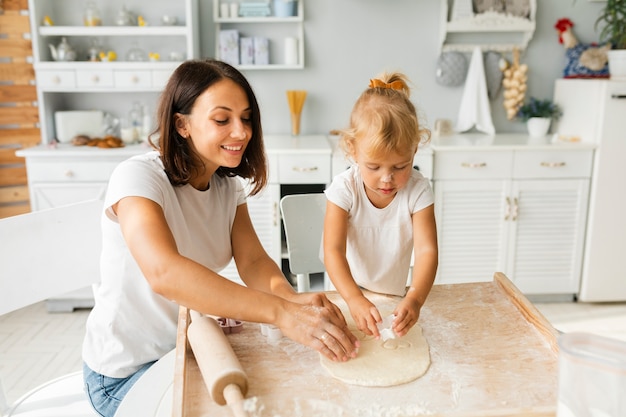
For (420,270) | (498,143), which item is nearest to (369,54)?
(498,143)

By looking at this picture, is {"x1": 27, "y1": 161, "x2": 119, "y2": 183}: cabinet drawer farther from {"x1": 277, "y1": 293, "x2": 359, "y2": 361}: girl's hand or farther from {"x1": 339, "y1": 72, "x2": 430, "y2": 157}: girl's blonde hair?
{"x1": 277, "y1": 293, "x2": 359, "y2": 361}: girl's hand

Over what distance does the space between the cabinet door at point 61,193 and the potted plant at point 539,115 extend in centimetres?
237

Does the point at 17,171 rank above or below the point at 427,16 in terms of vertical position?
below

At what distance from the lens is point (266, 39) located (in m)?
3.21

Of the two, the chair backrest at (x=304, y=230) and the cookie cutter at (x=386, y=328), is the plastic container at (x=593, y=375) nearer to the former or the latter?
the cookie cutter at (x=386, y=328)

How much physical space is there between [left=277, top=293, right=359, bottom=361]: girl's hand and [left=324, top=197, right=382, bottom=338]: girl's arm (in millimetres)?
80

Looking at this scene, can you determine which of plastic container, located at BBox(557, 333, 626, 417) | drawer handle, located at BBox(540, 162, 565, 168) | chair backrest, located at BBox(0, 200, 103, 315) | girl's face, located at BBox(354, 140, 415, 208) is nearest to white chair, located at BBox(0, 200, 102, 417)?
chair backrest, located at BBox(0, 200, 103, 315)

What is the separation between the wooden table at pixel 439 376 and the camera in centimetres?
88

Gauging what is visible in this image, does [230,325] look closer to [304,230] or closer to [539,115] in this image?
[304,230]

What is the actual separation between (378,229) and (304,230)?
284 mm

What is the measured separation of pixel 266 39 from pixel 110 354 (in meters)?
2.34

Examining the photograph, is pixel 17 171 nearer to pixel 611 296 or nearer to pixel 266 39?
pixel 266 39

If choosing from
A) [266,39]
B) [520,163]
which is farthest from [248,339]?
[266,39]

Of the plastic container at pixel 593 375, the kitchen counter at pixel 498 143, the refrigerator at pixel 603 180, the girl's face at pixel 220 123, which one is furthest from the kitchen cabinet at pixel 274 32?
the plastic container at pixel 593 375
